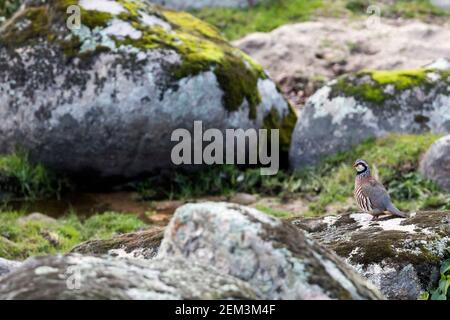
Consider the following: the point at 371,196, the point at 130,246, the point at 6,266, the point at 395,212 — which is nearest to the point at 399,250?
the point at 395,212

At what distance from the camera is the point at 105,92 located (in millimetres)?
10297

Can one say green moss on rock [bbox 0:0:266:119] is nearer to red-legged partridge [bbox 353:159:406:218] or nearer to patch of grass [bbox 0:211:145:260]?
patch of grass [bbox 0:211:145:260]

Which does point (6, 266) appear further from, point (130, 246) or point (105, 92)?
point (105, 92)

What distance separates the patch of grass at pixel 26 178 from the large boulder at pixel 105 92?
0.14m

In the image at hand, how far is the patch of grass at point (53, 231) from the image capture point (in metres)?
8.23

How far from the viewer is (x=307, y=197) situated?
408 inches

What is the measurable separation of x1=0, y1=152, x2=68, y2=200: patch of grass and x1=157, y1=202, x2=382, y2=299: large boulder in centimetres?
698

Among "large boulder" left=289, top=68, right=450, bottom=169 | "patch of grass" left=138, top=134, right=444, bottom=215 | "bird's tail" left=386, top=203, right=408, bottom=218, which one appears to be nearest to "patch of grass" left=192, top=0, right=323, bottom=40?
"large boulder" left=289, top=68, right=450, bottom=169

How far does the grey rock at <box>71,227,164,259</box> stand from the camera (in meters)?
5.12

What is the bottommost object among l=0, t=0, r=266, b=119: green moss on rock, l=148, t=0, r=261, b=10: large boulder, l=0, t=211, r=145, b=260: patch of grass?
l=0, t=211, r=145, b=260: patch of grass
